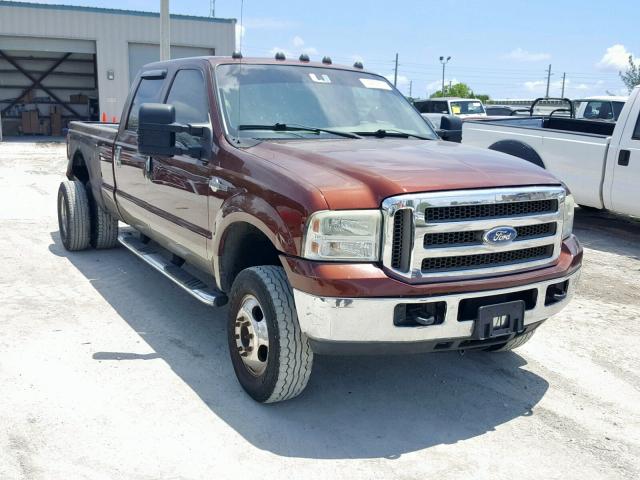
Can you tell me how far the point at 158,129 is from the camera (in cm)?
419

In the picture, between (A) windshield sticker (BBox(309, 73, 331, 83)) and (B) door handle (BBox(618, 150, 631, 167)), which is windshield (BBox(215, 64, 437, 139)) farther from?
(B) door handle (BBox(618, 150, 631, 167))

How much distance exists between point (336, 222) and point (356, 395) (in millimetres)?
1288

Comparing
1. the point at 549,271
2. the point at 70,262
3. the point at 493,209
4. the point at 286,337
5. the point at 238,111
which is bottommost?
the point at 70,262

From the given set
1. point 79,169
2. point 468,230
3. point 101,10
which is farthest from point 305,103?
point 101,10

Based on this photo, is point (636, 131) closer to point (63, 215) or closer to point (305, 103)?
point (305, 103)

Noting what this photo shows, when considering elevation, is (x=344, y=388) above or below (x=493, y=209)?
below

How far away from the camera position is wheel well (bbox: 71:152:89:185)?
744 centimetres

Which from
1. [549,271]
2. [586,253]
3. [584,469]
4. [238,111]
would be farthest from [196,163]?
[586,253]

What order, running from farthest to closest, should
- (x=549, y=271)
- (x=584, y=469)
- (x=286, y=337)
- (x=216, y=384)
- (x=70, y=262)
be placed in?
(x=70, y=262)
(x=216, y=384)
(x=549, y=271)
(x=286, y=337)
(x=584, y=469)

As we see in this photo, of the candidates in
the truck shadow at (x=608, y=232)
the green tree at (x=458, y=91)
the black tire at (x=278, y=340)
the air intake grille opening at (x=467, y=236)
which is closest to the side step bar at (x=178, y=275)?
the black tire at (x=278, y=340)

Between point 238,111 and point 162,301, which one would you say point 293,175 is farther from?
point 162,301

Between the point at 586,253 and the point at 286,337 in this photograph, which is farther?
the point at 586,253

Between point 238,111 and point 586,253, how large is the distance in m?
5.16

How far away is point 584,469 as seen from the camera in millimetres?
3238
